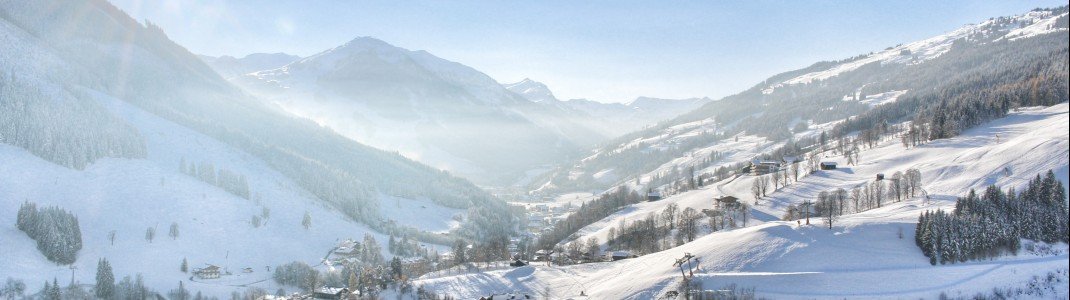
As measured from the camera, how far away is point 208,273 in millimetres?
110000

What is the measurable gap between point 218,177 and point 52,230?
50.8 m

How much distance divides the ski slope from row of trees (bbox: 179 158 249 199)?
77066mm

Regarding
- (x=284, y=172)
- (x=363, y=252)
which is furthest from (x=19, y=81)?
(x=363, y=252)

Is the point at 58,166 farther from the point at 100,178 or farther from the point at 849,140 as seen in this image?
the point at 849,140

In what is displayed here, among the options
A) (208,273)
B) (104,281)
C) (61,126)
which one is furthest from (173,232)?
(61,126)

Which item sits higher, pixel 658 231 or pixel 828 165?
pixel 828 165

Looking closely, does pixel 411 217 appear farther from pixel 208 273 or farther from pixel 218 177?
pixel 208 273

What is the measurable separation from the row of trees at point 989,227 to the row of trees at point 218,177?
135 metres

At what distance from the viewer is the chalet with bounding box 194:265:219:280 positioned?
10894 centimetres

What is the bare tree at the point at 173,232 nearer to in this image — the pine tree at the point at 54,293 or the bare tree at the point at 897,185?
the pine tree at the point at 54,293

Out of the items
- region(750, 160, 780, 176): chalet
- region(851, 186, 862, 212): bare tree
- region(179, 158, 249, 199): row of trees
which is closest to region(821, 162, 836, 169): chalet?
region(750, 160, 780, 176): chalet

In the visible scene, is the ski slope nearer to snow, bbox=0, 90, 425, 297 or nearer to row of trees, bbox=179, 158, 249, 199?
snow, bbox=0, 90, 425, 297

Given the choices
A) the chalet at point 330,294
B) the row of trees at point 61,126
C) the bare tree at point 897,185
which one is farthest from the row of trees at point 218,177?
the bare tree at point 897,185

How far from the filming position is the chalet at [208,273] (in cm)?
10894
